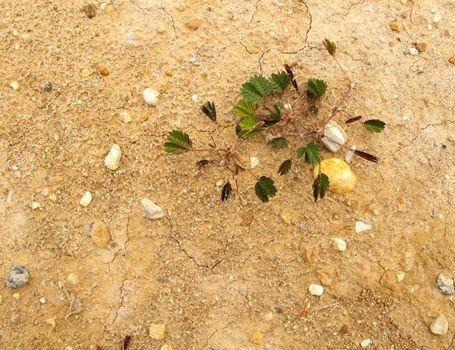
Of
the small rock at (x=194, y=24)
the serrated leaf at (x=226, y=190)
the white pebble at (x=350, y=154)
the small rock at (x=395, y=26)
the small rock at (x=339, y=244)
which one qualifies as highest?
the small rock at (x=395, y=26)

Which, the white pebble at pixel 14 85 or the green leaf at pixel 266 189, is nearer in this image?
the green leaf at pixel 266 189

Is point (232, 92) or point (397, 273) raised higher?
point (232, 92)

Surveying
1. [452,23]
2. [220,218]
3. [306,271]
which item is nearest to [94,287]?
[220,218]

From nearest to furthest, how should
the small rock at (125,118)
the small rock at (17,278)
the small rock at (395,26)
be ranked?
the small rock at (17,278)
the small rock at (125,118)
the small rock at (395,26)

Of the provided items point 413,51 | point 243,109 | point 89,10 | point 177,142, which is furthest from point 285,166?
point 89,10

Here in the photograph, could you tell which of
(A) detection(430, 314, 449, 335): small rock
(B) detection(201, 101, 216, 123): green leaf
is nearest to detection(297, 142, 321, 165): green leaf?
(B) detection(201, 101, 216, 123): green leaf

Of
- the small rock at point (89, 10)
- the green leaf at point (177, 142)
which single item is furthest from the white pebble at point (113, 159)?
the small rock at point (89, 10)

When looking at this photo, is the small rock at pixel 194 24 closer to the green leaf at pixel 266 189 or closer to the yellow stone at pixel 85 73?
the yellow stone at pixel 85 73

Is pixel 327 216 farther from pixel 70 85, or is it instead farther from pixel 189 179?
pixel 70 85
